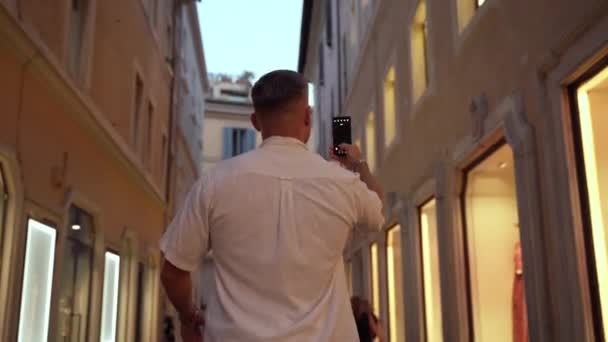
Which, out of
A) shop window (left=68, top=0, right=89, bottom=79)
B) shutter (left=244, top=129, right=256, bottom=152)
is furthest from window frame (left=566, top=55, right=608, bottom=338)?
shutter (left=244, top=129, right=256, bottom=152)

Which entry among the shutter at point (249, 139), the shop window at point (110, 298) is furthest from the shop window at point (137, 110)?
the shutter at point (249, 139)

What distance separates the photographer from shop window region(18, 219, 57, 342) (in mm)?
7973

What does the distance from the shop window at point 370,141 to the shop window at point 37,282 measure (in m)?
7.78

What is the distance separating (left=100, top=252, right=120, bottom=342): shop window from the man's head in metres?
10.6

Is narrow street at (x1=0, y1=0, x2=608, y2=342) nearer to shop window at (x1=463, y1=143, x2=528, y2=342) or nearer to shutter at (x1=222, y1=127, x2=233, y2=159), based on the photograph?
shop window at (x1=463, y1=143, x2=528, y2=342)

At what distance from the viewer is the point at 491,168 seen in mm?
7543

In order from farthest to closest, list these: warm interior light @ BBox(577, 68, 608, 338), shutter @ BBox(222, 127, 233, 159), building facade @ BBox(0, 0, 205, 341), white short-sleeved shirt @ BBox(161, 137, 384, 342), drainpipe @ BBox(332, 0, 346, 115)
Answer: shutter @ BBox(222, 127, 233, 159) → drainpipe @ BBox(332, 0, 346, 115) → building facade @ BBox(0, 0, 205, 341) → warm interior light @ BBox(577, 68, 608, 338) → white short-sleeved shirt @ BBox(161, 137, 384, 342)

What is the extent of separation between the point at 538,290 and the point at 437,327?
422cm

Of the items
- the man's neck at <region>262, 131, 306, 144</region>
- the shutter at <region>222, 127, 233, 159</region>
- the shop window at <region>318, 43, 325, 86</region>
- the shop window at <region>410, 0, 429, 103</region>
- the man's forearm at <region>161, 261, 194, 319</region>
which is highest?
the shutter at <region>222, 127, 233, 159</region>

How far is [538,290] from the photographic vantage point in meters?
5.61

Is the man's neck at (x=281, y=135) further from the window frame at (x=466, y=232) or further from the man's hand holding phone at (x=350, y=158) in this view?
the window frame at (x=466, y=232)

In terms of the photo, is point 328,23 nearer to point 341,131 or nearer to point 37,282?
point 37,282

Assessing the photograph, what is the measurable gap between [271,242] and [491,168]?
5952mm

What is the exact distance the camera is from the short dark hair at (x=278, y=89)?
6.94 ft
